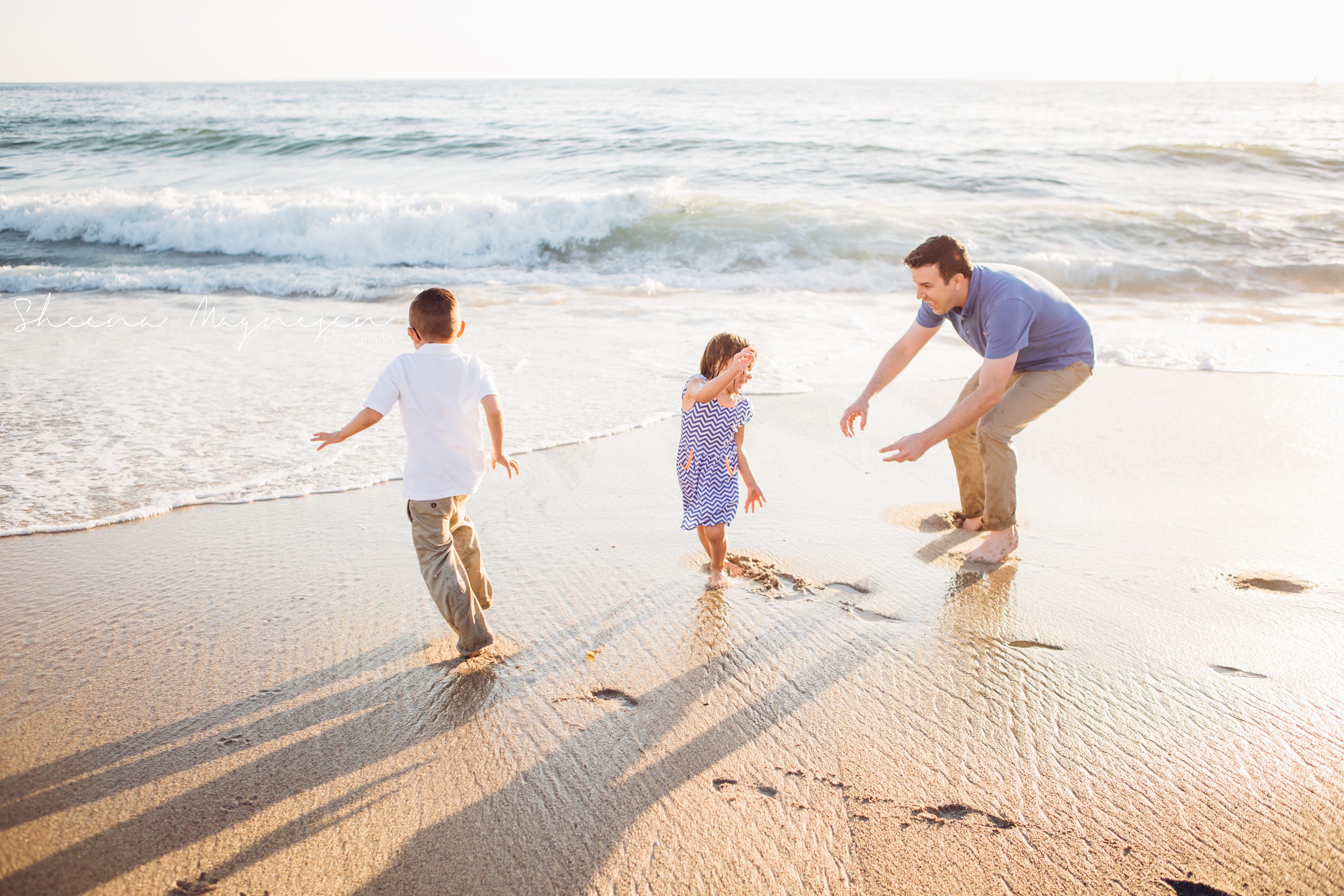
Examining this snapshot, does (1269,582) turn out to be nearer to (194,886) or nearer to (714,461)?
(714,461)

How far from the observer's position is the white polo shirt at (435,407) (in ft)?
9.59

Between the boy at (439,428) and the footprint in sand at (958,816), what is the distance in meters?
1.63

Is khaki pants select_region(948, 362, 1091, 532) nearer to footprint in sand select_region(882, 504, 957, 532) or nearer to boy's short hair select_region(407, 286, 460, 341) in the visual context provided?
footprint in sand select_region(882, 504, 957, 532)

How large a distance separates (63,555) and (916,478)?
15.1 ft

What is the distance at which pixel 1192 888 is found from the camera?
6.59 feet

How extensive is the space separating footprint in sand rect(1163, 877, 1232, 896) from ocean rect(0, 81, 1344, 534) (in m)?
3.39

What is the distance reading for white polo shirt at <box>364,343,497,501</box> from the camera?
2.92m

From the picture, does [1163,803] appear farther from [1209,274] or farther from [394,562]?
[1209,274]

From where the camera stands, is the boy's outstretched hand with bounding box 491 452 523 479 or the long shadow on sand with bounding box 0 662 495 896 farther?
the boy's outstretched hand with bounding box 491 452 523 479

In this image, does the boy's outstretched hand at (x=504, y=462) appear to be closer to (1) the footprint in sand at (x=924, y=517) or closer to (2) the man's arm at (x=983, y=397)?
(2) the man's arm at (x=983, y=397)

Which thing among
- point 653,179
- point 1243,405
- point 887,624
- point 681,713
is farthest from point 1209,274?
point 681,713

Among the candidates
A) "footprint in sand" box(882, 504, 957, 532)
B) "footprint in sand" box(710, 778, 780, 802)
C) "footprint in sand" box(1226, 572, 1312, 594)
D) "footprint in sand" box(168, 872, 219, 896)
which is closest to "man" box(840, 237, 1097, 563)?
"footprint in sand" box(882, 504, 957, 532)

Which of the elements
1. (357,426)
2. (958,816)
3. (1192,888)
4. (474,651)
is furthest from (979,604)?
(357,426)

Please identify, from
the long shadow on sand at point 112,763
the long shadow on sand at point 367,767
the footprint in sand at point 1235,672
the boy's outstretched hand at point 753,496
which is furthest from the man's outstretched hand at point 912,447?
the long shadow on sand at point 112,763
